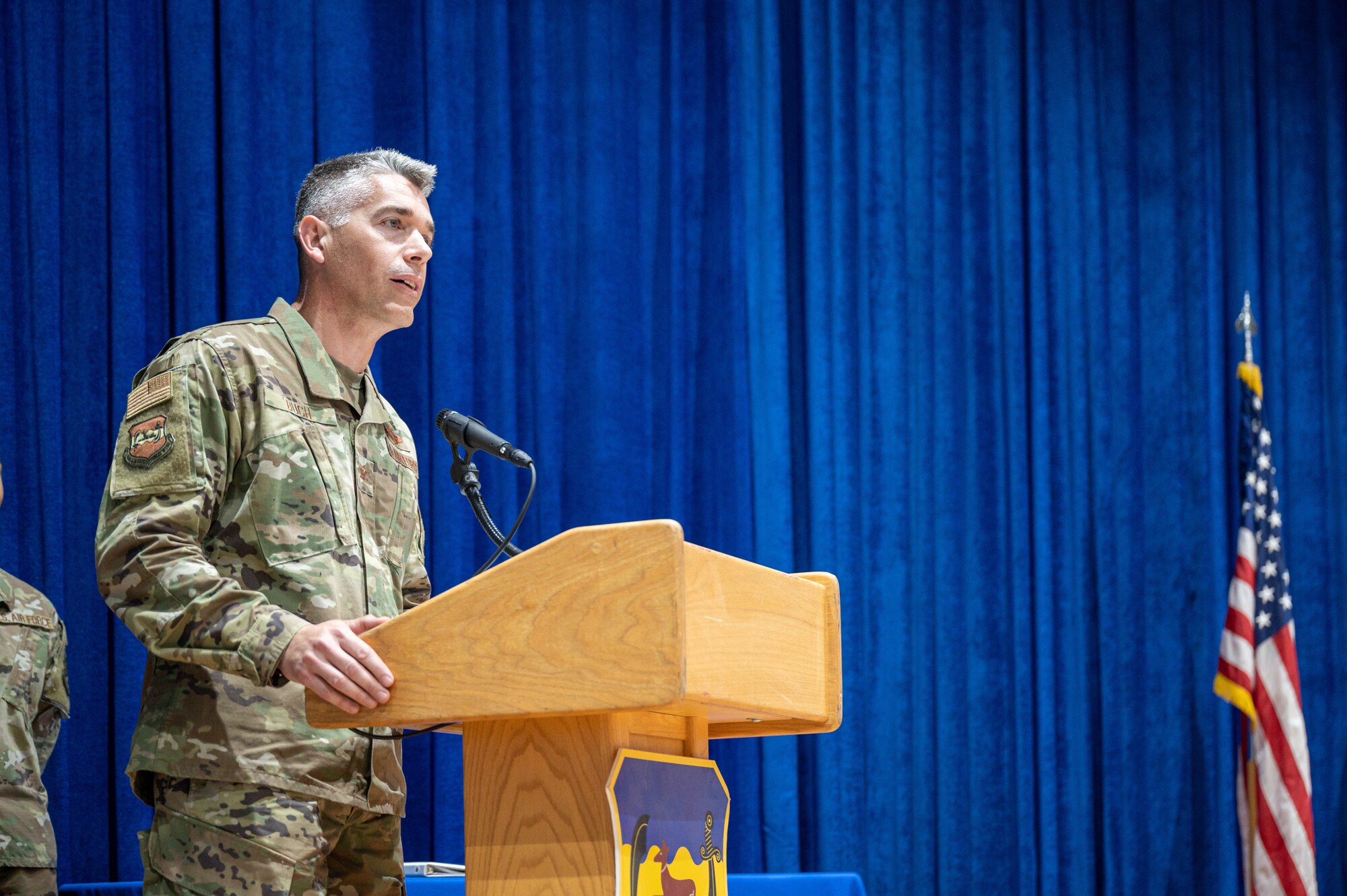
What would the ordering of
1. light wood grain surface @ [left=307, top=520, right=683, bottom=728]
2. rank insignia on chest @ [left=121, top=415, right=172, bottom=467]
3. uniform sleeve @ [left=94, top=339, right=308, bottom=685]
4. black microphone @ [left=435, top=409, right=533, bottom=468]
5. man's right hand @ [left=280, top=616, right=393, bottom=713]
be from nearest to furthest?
light wood grain surface @ [left=307, top=520, right=683, bottom=728] < man's right hand @ [left=280, top=616, right=393, bottom=713] < uniform sleeve @ [left=94, top=339, right=308, bottom=685] < rank insignia on chest @ [left=121, top=415, right=172, bottom=467] < black microphone @ [left=435, top=409, right=533, bottom=468]

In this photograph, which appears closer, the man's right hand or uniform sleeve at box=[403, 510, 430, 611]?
the man's right hand

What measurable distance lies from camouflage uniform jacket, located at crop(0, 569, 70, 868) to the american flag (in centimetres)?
314

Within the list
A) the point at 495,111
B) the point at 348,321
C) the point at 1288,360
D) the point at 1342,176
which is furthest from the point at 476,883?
the point at 1342,176

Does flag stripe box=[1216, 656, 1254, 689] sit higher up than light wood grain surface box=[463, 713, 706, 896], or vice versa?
light wood grain surface box=[463, 713, 706, 896]

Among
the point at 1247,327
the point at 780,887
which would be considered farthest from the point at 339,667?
the point at 1247,327

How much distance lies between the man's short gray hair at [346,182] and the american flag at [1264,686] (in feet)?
10.1

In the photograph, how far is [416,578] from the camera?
6.68ft

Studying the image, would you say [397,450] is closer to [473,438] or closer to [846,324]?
[473,438]

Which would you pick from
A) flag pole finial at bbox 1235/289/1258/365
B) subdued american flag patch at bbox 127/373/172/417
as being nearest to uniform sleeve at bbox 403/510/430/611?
subdued american flag patch at bbox 127/373/172/417

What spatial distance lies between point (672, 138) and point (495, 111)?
0.54m

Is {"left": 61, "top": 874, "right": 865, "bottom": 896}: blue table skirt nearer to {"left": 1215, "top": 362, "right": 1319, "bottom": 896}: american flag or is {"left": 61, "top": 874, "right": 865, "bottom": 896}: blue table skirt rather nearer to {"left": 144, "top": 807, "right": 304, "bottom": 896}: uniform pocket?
{"left": 144, "top": 807, "right": 304, "bottom": 896}: uniform pocket

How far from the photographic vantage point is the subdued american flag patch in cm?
173

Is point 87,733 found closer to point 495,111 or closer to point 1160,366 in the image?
point 495,111

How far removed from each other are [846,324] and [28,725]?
253cm
